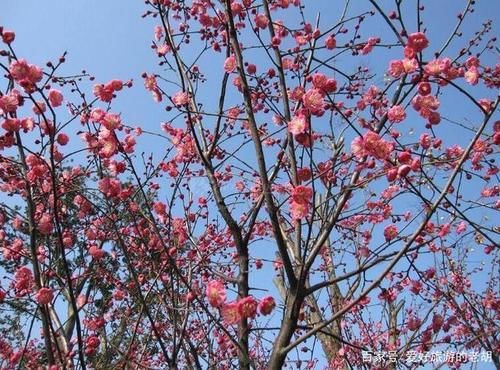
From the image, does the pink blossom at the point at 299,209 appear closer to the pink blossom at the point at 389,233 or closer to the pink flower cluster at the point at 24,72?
the pink blossom at the point at 389,233

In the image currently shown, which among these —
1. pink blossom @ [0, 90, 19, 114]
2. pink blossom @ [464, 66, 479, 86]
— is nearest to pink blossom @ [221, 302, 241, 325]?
pink blossom @ [0, 90, 19, 114]

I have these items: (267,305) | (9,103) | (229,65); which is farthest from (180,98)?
(267,305)

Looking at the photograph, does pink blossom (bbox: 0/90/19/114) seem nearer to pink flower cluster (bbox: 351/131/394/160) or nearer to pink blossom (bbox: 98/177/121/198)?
pink blossom (bbox: 98/177/121/198)

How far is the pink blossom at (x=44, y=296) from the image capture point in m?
2.56

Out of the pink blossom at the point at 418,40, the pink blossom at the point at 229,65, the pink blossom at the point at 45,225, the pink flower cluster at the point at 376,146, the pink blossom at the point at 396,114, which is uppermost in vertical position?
the pink blossom at the point at 229,65

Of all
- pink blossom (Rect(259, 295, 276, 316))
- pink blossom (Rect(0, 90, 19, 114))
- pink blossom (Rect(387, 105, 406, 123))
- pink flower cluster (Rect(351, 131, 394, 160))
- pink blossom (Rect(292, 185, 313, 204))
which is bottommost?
pink blossom (Rect(259, 295, 276, 316))

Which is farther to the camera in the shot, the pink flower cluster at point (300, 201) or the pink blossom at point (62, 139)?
the pink blossom at point (62, 139)

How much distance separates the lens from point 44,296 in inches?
103

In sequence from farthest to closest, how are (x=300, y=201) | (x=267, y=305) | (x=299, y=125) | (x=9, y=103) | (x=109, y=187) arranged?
(x=109, y=187)
(x=9, y=103)
(x=300, y=201)
(x=299, y=125)
(x=267, y=305)

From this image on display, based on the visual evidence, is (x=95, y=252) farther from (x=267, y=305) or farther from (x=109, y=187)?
(x=267, y=305)

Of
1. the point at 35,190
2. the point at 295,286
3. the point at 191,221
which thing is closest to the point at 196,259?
the point at 191,221

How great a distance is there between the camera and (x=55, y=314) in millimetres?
3449

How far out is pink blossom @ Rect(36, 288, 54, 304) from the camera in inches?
101

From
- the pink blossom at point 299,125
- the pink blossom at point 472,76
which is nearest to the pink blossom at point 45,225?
the pink blossom at point 299,125
